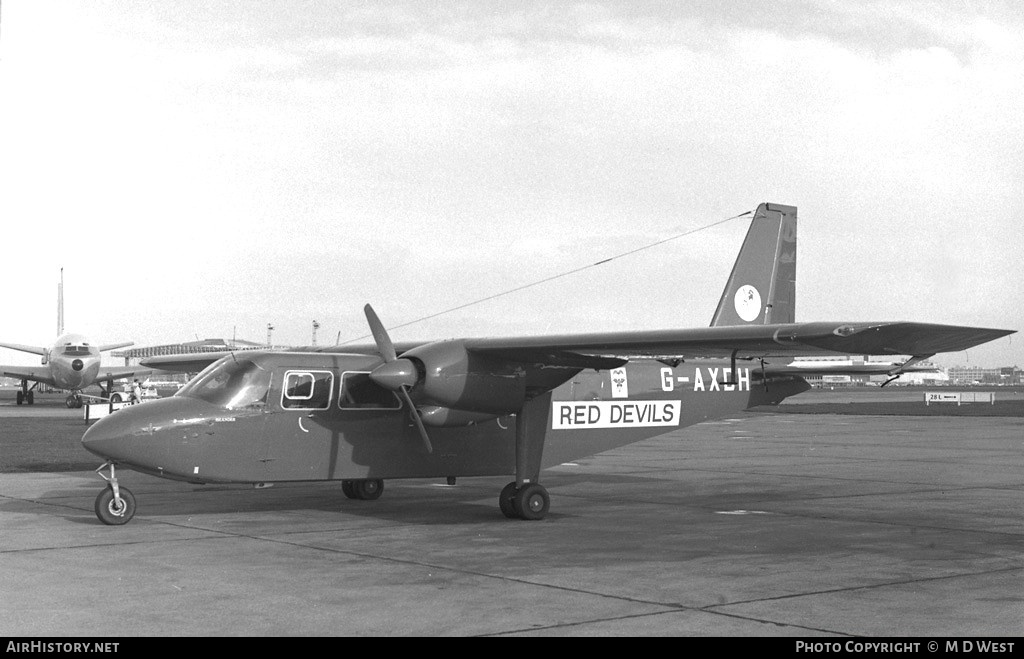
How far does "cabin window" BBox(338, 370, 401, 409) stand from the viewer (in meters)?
15.6

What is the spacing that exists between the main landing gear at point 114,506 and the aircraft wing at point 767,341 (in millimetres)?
5054

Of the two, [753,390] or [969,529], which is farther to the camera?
[753,390]

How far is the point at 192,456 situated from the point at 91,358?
4888 centimetres

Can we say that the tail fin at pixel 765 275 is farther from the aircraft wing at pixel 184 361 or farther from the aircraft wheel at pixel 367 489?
the aircraft wing at pixel 184 361

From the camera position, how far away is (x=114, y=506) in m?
14.4

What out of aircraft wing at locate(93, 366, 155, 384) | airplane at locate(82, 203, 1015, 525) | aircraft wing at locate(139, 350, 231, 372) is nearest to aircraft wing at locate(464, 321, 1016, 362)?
airplane at locate(82, 203, 1015, 525)

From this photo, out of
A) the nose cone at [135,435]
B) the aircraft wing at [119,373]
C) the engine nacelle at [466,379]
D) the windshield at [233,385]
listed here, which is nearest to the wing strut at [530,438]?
the engine nacelle at [466,379]

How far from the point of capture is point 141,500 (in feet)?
57.8

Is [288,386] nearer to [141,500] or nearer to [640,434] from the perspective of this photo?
[141,500]

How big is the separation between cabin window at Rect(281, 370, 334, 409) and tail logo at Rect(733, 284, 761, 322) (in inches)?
323

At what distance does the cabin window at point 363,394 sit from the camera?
1561 centimetres

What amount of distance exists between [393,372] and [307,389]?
1.50m
